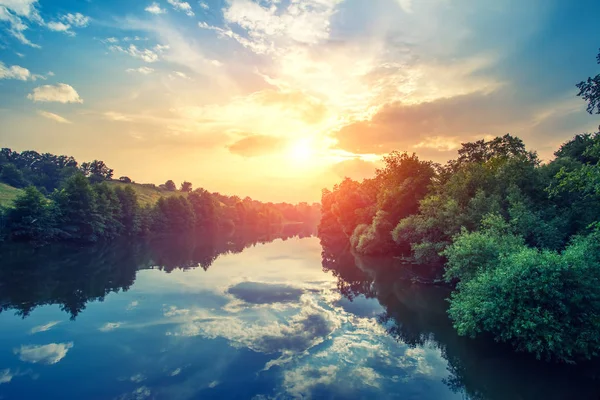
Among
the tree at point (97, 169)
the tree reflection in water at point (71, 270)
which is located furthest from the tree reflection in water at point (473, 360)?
the tree at point (97, 169)

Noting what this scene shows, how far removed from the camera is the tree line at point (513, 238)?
14.0m

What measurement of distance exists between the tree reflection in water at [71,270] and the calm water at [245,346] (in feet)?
0.92

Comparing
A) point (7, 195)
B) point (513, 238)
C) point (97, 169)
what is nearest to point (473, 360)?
point (513, 238)

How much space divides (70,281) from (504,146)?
6831 centimetres

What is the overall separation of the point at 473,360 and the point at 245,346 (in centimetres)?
1228

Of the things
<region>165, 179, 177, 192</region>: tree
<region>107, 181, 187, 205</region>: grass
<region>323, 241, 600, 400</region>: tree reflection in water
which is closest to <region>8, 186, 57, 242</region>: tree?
<region>323, 241, 600, 400</region>: tree reflection in water

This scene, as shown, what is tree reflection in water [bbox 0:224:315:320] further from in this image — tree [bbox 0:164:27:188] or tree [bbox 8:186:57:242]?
tree [bbox 0:164:27:188]

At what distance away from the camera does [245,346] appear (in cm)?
1656

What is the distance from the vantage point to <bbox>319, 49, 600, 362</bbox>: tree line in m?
14.0

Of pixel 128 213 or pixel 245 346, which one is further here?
pixel 128 213

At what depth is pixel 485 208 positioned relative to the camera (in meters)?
30.6

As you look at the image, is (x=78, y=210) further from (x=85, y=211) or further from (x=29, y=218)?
(x=29, y=218)

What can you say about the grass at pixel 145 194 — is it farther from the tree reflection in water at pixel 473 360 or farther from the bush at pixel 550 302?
the bush at pixel 550 302

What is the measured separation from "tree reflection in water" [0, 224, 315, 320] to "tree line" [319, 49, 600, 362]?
89.2 feet
